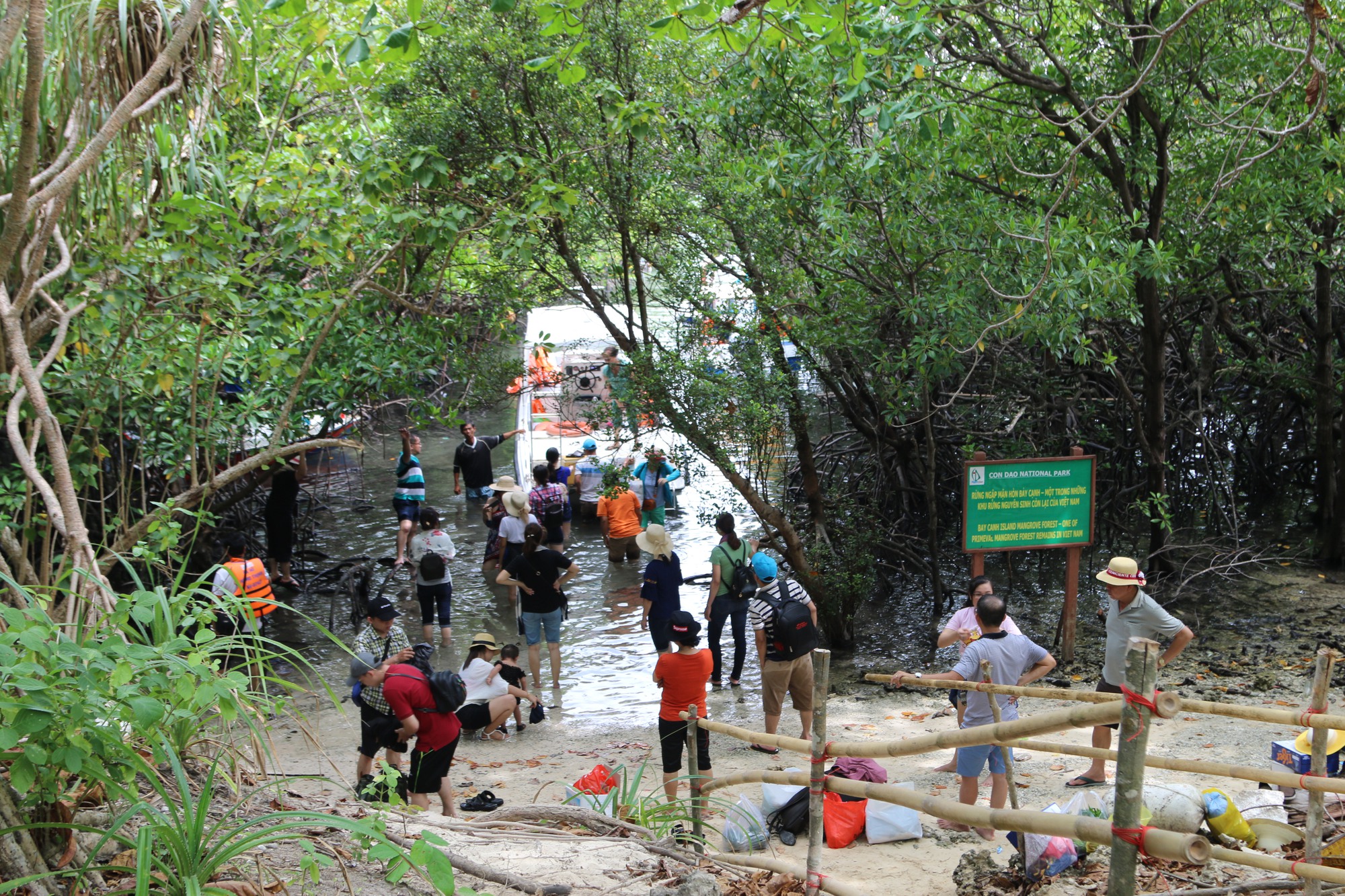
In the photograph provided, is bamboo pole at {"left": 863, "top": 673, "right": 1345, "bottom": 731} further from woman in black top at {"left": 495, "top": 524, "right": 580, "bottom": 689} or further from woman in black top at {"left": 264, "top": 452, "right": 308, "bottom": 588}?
woman in black top at {"left": 264, "top": 452, "right": 308, "bottom": 588}

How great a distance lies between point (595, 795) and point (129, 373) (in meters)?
4.19

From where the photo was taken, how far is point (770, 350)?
29.9 ft

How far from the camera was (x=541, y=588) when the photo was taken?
29.1 feet

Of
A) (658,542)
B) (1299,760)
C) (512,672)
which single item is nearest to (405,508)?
(658,542)

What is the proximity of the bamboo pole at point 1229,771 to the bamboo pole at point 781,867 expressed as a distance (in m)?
0.85

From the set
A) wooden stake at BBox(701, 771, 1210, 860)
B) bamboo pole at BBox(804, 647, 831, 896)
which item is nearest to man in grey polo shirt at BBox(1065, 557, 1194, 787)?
wooden stake at BBox(701, 771, 1210, 860)

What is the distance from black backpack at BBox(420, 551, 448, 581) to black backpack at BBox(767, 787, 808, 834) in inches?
195

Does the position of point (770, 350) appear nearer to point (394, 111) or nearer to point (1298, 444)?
point (394, 111)

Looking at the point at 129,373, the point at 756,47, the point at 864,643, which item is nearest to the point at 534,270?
the point at 756,47

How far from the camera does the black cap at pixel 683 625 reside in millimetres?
6520

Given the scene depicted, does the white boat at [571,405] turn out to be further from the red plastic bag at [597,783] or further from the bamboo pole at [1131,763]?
the bamboo pole at [1131,763]

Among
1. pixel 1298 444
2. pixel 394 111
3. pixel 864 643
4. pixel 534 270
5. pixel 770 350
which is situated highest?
pixel 394 111

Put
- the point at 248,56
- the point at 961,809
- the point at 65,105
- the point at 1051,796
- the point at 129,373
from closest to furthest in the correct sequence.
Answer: the point at 961,809 < the point at 65,105 < the point at 1051,796 < the point at 129,373 < the point at 248,56

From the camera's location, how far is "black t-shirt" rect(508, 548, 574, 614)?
8781mm
